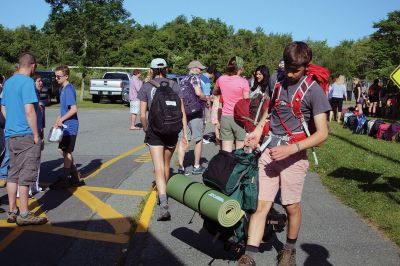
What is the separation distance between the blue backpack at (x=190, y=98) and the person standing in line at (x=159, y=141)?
160 centimetres

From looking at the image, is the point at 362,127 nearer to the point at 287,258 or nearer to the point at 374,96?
the point at 374,96

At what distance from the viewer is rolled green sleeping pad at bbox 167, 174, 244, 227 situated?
3.71 m

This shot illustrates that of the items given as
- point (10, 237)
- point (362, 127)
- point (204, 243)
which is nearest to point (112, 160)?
point (10, 237)

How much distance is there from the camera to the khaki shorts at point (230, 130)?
709 cm

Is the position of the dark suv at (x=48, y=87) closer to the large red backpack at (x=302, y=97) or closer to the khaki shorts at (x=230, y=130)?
the khaki shorts at (x=230, y=130)

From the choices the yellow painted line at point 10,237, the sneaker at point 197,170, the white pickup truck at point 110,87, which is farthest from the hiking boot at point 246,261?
the white pickup truck at point 110,87

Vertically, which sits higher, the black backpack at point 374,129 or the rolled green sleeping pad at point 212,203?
the rolled green sleeping pad at point 212,203

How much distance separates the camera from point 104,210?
19.7ft

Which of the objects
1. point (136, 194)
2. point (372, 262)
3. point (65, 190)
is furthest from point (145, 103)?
point (372, 262)

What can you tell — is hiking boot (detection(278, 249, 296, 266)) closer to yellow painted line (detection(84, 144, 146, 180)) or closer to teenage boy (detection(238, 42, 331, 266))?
teenage boy (detection(238, 42, 331, 266))

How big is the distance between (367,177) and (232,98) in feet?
10.1

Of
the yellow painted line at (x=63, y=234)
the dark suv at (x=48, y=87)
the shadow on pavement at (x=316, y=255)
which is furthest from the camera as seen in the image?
→ the dark suv at (x=48, y=87)

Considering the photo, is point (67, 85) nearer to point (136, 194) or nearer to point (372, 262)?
point (136, 194)

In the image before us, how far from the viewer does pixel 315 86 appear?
3.75 metres
